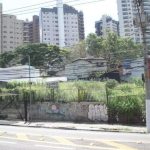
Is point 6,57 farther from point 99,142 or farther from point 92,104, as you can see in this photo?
point 99,142

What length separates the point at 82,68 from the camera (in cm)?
5303

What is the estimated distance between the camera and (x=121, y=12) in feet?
Result: 406

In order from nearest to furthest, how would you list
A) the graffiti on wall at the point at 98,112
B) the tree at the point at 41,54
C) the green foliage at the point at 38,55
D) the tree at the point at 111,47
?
the graffiti on wall at the point at 98,112
the tree at the point at 111,47
the tree at the point at 41,54
the green foliage at the point at 38,55

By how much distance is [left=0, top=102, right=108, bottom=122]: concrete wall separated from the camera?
19.0 meters

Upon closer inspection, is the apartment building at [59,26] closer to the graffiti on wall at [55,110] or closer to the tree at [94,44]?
the tree at [94,44]

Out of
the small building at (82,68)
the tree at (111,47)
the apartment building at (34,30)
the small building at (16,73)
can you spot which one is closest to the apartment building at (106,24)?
the apartment building at (34,30)

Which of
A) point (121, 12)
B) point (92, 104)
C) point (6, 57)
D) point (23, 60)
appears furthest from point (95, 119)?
point (121, 12)

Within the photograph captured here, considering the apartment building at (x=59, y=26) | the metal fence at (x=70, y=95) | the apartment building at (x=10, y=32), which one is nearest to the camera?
the metal fence at (x=70, y=95)

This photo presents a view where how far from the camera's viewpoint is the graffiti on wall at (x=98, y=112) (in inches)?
734

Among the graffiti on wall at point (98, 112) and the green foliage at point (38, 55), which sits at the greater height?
the green foliage at point (38, 55)

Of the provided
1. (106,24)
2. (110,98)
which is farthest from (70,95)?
(106,24)

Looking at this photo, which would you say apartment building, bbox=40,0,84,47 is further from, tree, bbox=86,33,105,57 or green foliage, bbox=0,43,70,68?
tree, bbox=86,33,105,57

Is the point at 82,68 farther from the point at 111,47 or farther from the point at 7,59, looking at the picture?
the point at 7,59

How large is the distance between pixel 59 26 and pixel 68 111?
4292 inches
